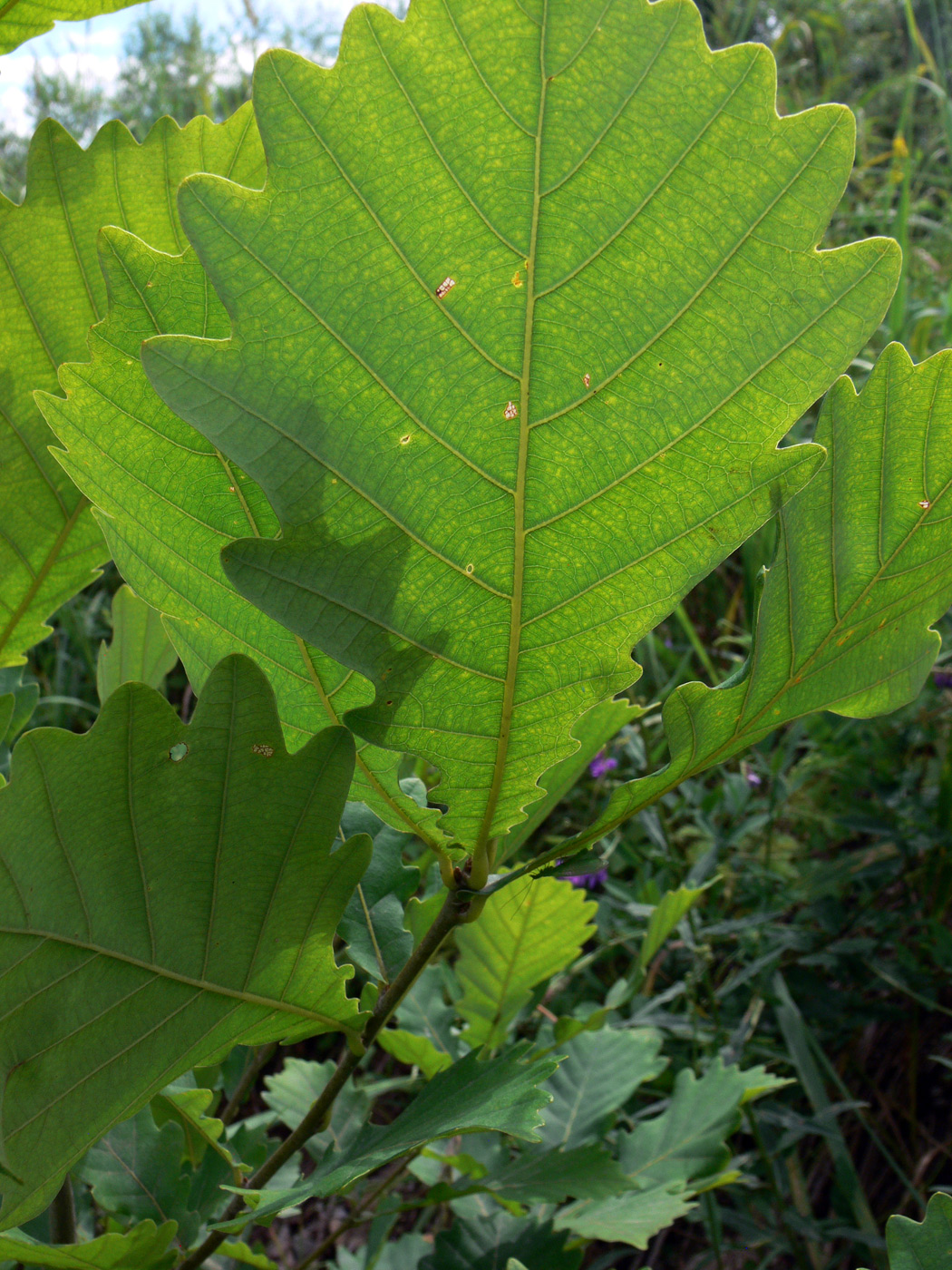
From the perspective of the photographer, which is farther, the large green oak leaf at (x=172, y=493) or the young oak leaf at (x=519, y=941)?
the young oak leaf at (x=519, y=941)

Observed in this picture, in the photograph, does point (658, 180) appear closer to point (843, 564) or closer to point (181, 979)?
point (843, 564)

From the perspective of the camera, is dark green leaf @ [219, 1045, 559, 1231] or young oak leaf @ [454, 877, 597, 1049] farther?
young oak leaf @ [454, 877, 597, 1049]

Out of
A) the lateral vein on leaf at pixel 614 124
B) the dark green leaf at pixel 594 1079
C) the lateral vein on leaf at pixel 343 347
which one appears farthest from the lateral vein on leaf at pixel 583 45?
the dark green leaf at pixel 594 1079

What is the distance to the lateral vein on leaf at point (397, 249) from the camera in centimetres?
43

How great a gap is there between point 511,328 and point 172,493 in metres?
0.21

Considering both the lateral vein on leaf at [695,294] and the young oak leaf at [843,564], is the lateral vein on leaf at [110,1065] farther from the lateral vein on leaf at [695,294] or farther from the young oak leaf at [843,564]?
the lateral vein on leaf at [695,294]

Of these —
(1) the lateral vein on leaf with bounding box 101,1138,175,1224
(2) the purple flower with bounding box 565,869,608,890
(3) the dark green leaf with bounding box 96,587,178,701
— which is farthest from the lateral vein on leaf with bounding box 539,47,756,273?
(2) the purple flower with bounding box 565,869,608,890

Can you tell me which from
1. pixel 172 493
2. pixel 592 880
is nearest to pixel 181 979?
pixel 172 493

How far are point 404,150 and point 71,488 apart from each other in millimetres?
484

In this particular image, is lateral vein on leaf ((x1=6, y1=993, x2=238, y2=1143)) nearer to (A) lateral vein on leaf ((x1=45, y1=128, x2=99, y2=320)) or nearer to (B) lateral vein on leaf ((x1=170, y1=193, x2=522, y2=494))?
(B) lateral vein on leaf ((x1=170, y1=193, x2=522, y2=494))

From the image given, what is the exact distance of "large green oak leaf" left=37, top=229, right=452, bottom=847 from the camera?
1.70 ft

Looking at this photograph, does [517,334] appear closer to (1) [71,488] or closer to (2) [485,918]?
(1) [71,488]

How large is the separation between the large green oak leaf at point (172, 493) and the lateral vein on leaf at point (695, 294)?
0.18m

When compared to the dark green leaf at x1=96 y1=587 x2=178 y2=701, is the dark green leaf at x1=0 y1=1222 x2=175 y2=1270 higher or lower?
lower
